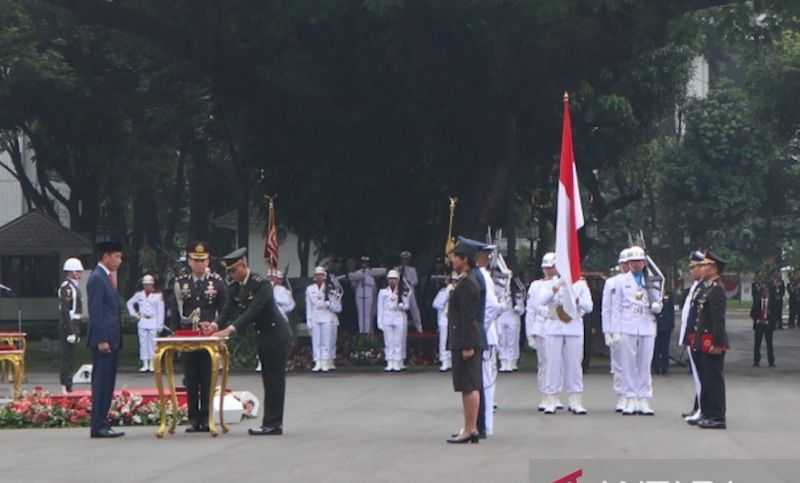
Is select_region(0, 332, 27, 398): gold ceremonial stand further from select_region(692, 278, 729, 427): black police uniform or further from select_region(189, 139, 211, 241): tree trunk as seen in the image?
select_region(189, 139, 211, 241): tree trunk

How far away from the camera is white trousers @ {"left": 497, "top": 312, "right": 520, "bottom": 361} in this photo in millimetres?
32091

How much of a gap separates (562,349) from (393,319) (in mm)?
11248

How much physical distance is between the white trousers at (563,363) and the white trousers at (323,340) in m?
11.4

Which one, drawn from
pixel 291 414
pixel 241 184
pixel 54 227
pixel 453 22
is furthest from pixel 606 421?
pixel 54 227

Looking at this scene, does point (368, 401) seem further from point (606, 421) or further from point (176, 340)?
point (176, 340)

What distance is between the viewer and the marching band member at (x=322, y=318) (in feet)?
108

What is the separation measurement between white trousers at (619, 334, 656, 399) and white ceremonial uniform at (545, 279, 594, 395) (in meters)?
0.56

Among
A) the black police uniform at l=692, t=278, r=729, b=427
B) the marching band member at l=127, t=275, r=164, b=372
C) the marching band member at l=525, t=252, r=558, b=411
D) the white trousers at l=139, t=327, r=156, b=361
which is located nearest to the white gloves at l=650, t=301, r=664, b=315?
the marching band member at l=525, t=252, r=558, b=411

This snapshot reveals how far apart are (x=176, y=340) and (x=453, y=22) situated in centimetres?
1643

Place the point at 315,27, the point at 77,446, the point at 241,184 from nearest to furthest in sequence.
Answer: the point at 77,446
the point at 315,27
the point at 241,184

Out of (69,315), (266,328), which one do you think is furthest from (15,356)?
(266,328)

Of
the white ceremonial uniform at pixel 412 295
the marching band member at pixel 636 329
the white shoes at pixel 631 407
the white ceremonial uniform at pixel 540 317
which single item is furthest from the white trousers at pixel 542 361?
the white ceremonial uniform at pixel 412 295

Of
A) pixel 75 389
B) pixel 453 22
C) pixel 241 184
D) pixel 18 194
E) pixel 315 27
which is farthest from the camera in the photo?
pixel 18 194

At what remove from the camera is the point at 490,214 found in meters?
35.9
